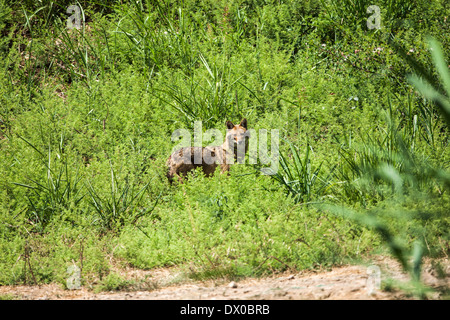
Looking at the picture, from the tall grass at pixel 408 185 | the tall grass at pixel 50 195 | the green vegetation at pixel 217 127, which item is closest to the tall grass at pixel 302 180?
the green vegetation at pixel 217 127

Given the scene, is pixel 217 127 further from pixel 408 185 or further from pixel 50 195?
pixel 408 185

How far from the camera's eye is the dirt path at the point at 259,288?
9.11 feet

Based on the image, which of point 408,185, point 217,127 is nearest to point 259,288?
point 408,185

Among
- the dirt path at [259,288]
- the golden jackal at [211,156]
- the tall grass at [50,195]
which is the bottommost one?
the dirt path at [259,288]

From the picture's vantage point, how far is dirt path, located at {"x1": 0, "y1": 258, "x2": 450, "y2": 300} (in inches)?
109

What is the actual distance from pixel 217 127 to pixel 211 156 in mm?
586

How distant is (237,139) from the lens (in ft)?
18.1

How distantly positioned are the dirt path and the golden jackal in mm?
1637

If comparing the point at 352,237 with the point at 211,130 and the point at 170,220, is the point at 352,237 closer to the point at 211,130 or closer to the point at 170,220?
the point at 170,220

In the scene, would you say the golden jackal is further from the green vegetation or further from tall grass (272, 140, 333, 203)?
tall grass (272, 140, 333, 203)

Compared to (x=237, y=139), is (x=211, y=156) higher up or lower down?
lower down

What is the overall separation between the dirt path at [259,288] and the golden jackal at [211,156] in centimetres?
164

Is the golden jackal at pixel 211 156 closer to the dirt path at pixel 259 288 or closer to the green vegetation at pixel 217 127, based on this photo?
the green vegetation at pixel 217 127

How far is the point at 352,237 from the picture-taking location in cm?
400
